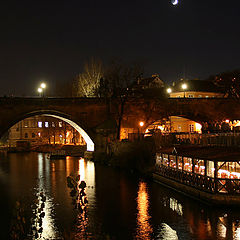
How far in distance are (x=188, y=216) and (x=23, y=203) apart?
992cm

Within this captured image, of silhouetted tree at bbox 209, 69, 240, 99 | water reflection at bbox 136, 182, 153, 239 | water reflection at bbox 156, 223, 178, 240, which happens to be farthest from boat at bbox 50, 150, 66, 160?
water reflection at bbox 156, 223, 178, 240

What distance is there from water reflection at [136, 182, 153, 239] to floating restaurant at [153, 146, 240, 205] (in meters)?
2.50

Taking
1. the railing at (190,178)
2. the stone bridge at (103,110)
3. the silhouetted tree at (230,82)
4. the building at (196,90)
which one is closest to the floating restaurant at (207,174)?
the railing at (190,178)

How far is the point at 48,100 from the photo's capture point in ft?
165

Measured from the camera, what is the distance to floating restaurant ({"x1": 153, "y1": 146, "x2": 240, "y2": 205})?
2211 cm

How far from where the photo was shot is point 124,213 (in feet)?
72.6

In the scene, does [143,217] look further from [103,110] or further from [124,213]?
[103,110]

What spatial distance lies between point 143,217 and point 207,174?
4.91m

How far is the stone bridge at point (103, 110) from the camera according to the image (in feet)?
162

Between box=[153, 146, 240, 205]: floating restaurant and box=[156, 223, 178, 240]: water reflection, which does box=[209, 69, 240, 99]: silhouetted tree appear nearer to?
box=[153, 146, 240, 205]: floating restaurant

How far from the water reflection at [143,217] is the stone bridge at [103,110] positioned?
78.9 ft

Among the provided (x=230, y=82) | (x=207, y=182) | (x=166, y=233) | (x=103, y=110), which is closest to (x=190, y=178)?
(x=207, y=182)

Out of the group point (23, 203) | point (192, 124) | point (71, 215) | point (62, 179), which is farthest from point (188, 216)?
point (192, 124)

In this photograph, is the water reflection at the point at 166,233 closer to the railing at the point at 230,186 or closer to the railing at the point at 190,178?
the railing at the point at 230,186
